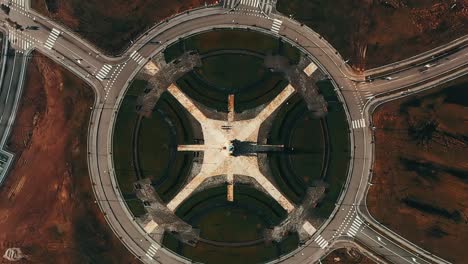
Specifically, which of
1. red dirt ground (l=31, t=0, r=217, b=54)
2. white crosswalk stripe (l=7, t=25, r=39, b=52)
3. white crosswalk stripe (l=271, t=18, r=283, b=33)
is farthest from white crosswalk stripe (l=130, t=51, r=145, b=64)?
white crosswalk stripe (l=271, t=18, r=283, b=33)

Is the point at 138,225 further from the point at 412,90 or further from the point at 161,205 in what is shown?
the point at 412,90

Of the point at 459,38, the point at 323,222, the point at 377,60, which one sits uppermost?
the point at 459,38

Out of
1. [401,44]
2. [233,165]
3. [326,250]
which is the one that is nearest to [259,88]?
[233,165]

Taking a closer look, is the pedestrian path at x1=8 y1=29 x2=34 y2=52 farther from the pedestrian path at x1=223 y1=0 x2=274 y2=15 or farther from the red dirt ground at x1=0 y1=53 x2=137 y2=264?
the pedestrian path at x1=223 y1=0 x2=274 y2=15

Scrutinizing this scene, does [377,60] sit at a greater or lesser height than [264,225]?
greater

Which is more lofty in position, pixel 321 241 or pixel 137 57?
pixel 137 57

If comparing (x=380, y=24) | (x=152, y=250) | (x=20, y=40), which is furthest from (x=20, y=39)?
(x=380, y=24)

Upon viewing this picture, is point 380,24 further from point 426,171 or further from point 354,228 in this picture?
point 354,228
